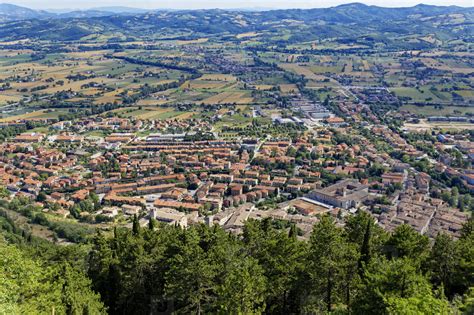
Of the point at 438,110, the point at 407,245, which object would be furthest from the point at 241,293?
the point at 438,110

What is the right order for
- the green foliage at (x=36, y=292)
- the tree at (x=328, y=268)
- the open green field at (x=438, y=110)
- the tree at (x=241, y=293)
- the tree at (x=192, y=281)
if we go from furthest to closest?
the open green field at (x=438, y=110) < the tree at (x=328, y=268) < the tree at (x=192, y=281) < the tree at (x=241, y=293) < the green foliage at (x=36, y=292)

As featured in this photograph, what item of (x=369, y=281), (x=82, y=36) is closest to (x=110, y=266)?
(x=369, y=281)

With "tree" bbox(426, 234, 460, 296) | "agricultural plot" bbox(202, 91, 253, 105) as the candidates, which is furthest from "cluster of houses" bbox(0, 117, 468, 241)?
"agricultural plot" bbox(202, 91, 253, 105)

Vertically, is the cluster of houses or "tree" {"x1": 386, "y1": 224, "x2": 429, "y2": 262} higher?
"tree" {"x1": 386, "y1": 224, "x2": 429, "y2": 262}

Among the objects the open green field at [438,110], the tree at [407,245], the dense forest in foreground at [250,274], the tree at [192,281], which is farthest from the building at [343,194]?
the open green field at [438,110]

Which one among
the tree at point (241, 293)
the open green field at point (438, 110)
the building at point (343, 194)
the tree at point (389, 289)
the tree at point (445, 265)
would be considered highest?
the tree at point (389, 289)

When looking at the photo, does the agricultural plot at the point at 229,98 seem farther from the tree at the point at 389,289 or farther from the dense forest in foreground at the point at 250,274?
the tree at the point at 389,289

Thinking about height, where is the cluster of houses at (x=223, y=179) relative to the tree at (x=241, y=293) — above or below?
below

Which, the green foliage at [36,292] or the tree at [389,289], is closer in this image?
the tree at [389,289]

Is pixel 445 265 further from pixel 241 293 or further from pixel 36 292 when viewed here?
pixel 36 292

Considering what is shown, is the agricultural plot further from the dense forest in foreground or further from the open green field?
the dense forest in foreground
